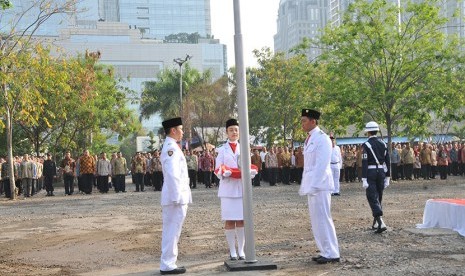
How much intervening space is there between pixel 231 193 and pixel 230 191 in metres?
0.04

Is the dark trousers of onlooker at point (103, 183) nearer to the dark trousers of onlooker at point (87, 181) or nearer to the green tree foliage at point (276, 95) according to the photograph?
the dark trousers of onlooker at point (87, 181)

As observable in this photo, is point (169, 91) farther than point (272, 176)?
Yes

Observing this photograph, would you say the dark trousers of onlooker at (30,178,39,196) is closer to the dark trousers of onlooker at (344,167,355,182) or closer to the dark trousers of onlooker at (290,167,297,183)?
the dark trousers of onlooker at (290,167,297,183)

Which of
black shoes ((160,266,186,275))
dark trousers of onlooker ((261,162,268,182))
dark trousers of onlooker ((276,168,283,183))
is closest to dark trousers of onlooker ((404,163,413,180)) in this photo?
dark trousers of onlooker ((276,168,283,183))

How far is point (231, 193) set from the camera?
1044cm

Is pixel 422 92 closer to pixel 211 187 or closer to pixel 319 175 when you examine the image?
pixel 211 187

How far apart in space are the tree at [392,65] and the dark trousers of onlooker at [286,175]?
4.33m

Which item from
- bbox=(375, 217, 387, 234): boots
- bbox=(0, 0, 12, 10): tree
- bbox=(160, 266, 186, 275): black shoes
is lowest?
bbox=(160, 266, 186, 275): black shoes

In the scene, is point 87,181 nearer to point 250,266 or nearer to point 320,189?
point 320,189

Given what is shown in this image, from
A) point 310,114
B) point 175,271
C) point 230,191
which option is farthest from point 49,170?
point 175,271

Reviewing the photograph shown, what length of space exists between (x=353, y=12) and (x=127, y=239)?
878 inches

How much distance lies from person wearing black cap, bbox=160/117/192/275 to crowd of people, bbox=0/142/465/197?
75.3 ft

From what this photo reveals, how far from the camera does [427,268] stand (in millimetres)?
9180

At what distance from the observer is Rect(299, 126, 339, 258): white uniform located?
1015cm
